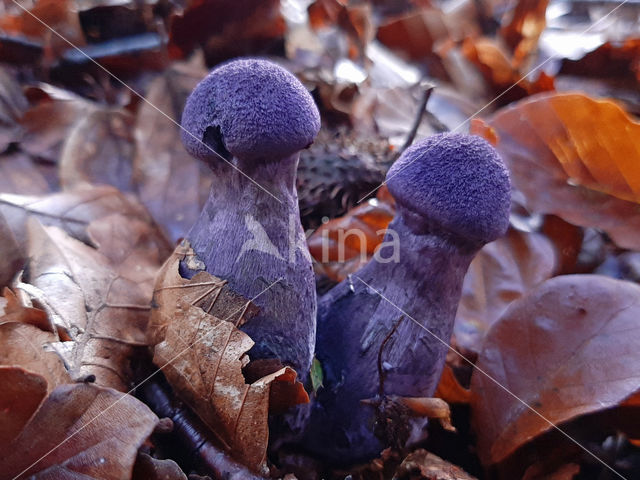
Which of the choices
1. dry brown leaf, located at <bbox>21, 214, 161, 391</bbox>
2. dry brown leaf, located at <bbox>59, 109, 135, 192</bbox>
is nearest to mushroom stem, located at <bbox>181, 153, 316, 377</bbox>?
dry brown leaf, located at <bbox>21, 214, 161, 391</bbox>

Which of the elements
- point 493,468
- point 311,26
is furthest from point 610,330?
point 311,26

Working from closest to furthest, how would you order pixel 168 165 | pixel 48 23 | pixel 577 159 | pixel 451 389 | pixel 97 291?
pixel 97 291
pixel 451 389
pixel 577 159
pixel 168 165
pixel 48 23

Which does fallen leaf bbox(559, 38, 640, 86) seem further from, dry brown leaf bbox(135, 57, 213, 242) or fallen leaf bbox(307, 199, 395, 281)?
dry brown leaf bbox(135, 57, 213, 242)

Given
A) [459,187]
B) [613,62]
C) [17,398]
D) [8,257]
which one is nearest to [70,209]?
[8,257]

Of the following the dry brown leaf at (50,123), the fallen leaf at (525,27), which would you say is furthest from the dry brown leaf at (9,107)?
the fallen leaf at (525,27)

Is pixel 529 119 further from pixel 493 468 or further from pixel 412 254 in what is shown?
pixel 493 468

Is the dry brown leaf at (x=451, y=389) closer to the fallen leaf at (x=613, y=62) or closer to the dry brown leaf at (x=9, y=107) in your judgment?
the dry brown leaf at (x=9, y=107)

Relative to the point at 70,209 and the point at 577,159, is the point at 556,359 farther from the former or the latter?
the point at 70,209
